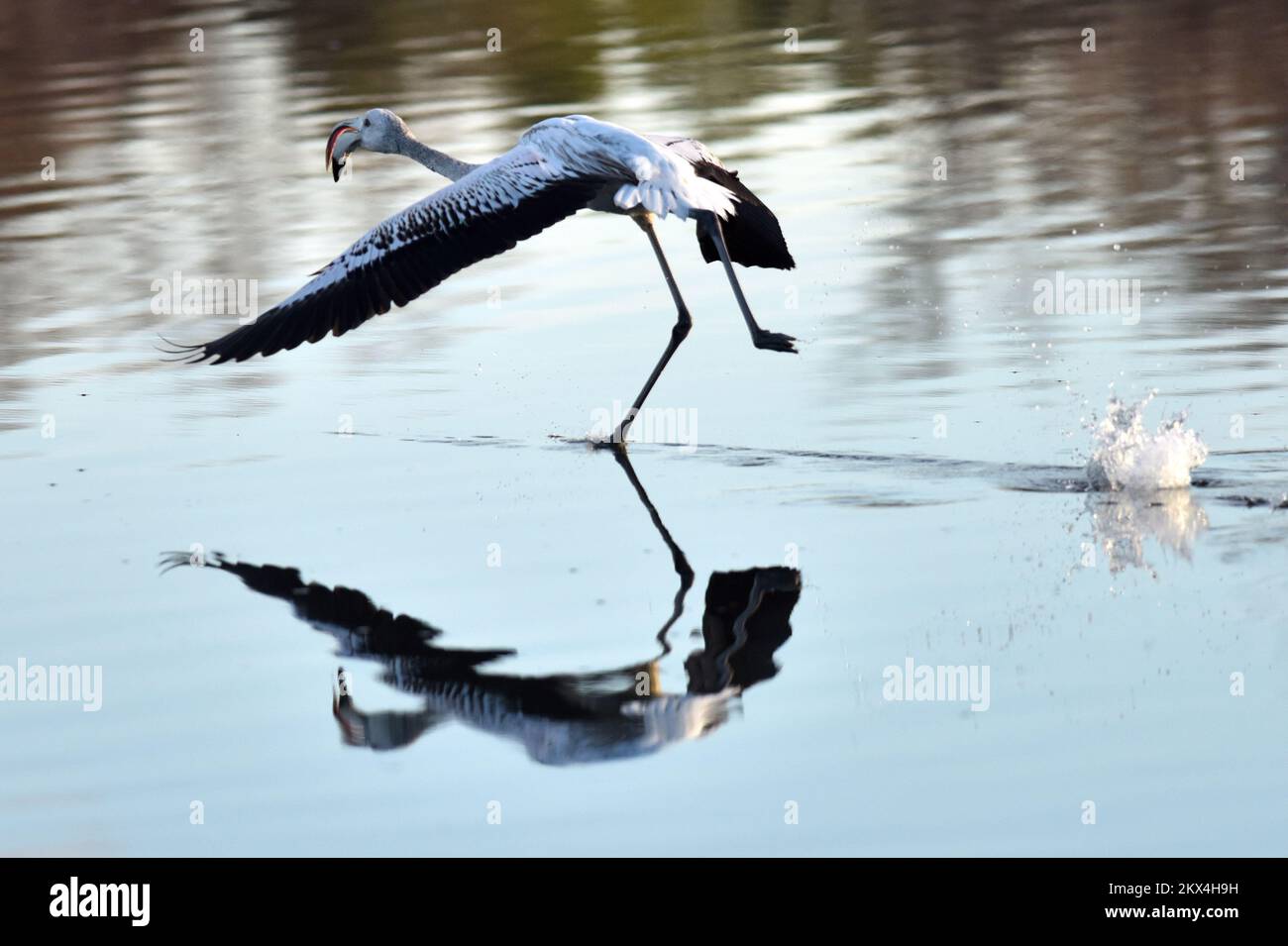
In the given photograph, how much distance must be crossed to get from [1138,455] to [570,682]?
2.85m

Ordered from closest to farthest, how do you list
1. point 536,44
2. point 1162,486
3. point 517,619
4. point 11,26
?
point 517,619 < point 1162,486 < point 536,44 < point 11,26

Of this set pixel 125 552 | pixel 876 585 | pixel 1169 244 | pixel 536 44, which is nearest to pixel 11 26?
pixel 536 44

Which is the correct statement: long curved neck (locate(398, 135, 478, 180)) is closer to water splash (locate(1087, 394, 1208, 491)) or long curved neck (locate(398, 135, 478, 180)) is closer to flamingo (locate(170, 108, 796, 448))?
flamingo (locate(170, 108, 796, 448))

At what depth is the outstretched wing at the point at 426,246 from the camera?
397 inches

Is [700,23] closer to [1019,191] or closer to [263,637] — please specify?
[1019,191]

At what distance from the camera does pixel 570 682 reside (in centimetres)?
721

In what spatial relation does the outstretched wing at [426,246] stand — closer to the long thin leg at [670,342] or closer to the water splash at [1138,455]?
the long thin leg at [670,342]

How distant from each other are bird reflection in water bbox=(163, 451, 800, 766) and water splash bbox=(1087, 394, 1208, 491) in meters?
1.56

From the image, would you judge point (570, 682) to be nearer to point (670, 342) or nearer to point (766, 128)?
point (670, 342)

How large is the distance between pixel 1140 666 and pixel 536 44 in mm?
20337

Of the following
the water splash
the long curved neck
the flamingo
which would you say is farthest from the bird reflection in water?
the long curved neck

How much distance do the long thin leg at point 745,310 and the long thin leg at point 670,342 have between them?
698 mm

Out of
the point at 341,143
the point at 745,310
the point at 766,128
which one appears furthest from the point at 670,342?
the point at 766,128

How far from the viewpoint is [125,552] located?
902 cm
